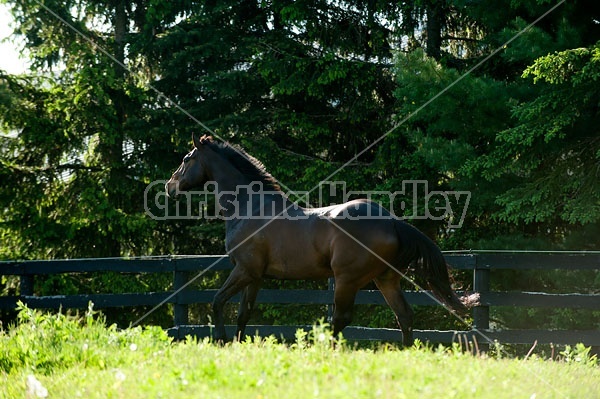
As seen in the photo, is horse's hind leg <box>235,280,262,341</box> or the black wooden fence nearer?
horse's hind leg <box>235,280,262,341</box>

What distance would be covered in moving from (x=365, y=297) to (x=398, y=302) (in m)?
1.92

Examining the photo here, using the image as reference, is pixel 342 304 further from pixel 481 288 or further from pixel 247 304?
pixel 481 288

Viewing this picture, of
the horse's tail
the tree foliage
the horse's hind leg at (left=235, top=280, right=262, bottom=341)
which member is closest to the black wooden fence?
the horse's tail

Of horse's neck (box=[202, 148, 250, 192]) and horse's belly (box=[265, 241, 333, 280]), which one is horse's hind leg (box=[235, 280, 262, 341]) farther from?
horse's neck (box=[202, 148, 250, 192])

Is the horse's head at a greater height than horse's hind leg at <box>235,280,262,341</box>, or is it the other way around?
the horse's head

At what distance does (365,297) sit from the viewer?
30.1 feet

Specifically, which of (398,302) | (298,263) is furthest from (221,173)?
(398,302)

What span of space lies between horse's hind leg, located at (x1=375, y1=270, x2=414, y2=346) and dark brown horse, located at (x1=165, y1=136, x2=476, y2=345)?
0.01 m

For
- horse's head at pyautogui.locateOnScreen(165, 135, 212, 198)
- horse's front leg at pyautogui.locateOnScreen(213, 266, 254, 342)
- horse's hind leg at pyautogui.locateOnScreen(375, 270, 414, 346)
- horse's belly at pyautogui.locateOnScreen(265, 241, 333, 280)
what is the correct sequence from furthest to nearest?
horse's head at pyautogui.locateOnScreen(165, 135, 212, 198), horse's front leg at pyautogui.locateOnScreen(213, 266, 254, 342), horse's belly at pyautogui.locateOnScreen(265, 241, 333, 280), horse's hind leg at pyautogui.locateOnScreen(375, 270, 414, 346)

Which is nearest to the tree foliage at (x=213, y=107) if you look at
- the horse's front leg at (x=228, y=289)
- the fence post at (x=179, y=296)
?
the fence post at (x=179, y=296)

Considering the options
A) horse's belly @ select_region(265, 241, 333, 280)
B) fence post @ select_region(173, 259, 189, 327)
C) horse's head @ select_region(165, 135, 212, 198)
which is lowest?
fence post @ select_region(173, 259, 189, 327)

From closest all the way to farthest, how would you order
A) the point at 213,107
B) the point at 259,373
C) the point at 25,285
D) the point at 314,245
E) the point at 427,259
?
the point at 259,373, the point at 427,259, the point at 314,245, the point at 25,285, the point at 213,107

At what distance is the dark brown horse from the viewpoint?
23.0 feet

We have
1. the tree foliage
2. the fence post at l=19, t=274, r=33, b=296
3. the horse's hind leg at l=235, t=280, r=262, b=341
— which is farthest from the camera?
the tree foliage
